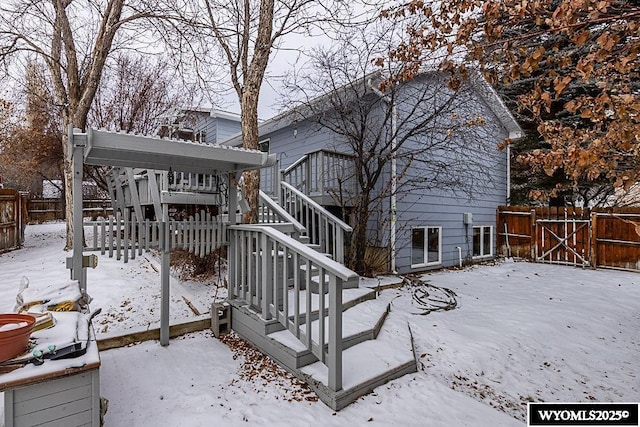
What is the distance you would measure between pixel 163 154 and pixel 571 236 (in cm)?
1136

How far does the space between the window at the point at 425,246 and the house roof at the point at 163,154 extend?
5384mm

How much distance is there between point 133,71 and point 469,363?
47.7 ft

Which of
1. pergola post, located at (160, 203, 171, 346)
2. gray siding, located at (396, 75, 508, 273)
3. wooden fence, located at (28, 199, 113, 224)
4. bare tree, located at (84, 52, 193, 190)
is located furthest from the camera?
wooden fence, located at (28, 199, 113, 224)

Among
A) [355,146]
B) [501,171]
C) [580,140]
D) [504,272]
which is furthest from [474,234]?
[580,140]

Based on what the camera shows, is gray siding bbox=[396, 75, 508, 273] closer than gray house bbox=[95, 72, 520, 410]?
No

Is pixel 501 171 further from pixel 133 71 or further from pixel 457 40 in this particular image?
pixel 133 71

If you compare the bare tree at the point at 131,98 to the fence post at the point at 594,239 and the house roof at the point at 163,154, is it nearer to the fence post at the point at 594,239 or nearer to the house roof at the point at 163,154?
the house roof at the point at 163,154

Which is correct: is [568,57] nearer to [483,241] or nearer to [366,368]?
[366,368]

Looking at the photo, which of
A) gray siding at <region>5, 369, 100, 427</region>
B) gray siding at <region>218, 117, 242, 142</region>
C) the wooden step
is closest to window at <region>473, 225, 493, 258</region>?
the wooden step

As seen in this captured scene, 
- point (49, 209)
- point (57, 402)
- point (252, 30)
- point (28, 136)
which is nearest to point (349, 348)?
point (57, 402)

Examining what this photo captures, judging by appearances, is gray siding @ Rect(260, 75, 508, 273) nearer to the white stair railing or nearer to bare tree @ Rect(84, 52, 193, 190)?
the white stair railing

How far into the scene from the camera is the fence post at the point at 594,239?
9.25m

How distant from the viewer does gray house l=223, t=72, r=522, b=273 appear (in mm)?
6734

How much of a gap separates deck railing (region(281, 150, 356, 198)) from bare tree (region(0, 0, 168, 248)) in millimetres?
4792
